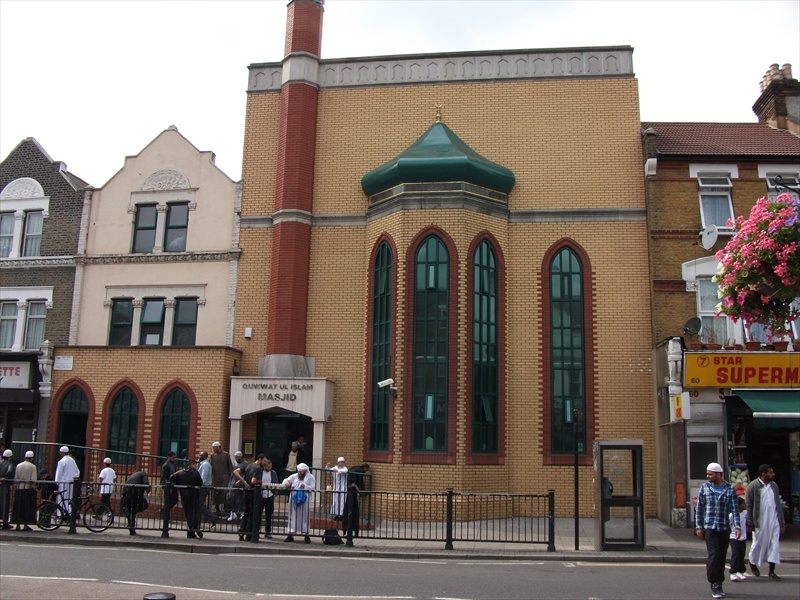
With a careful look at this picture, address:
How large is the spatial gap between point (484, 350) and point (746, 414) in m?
6.18

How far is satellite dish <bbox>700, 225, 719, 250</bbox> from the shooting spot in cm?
1938

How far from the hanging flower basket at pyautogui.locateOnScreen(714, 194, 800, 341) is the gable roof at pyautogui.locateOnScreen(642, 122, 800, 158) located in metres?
12.1

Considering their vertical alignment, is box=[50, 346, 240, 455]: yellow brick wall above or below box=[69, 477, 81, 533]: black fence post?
above

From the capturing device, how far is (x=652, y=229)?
20.4 m

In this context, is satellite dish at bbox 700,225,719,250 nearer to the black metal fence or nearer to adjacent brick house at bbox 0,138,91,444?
the black metal fence

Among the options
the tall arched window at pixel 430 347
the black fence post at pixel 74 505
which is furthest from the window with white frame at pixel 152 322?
the tall arched window at pixel 430 347

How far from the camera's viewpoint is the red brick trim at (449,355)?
62.8ft

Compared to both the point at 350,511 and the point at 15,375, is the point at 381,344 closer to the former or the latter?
the point at 350,511

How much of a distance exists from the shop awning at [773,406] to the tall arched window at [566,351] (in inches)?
161

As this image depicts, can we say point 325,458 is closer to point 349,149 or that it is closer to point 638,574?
point 349,149

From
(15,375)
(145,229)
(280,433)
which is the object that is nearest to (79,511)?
(280,433)

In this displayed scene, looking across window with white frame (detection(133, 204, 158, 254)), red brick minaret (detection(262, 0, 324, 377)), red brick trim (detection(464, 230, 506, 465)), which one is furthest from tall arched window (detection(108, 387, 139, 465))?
red brick trim (detection(464, 230, 506, 465))

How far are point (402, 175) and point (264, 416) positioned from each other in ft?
23.8

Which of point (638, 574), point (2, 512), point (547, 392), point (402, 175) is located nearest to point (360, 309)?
point (402, 175)
